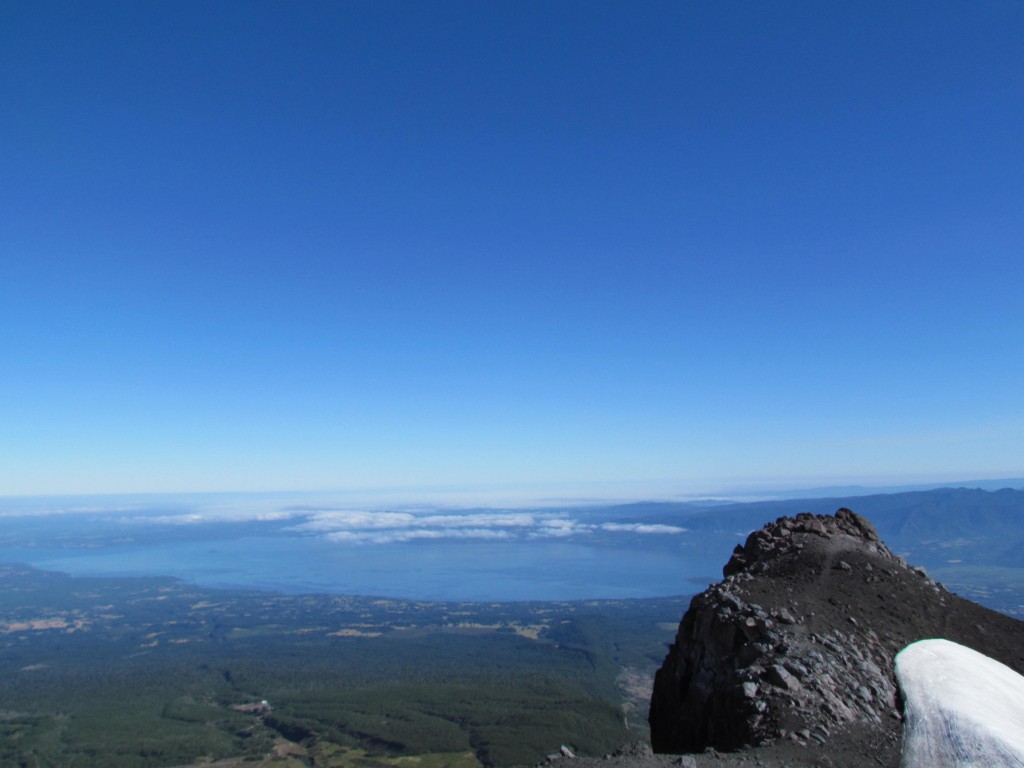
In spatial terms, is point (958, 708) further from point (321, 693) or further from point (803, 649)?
point (321, 693)

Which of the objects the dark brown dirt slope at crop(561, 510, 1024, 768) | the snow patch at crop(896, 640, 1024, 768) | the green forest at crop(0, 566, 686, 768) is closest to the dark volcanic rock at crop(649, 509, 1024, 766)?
the dark brown dirt slope at crop(561, 510, 1024, 768)

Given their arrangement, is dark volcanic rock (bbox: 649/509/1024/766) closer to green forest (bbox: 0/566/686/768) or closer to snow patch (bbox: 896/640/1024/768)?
snow patch (bbox: 896/640/1024/768)

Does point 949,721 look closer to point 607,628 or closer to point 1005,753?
point 1005,753

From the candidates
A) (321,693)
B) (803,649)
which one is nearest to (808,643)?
(803,649)

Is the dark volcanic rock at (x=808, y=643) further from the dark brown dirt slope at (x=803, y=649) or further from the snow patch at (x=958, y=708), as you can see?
the snow patch at (x=958, y=708)

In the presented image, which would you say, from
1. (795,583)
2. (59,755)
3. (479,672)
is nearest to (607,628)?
(479,672)

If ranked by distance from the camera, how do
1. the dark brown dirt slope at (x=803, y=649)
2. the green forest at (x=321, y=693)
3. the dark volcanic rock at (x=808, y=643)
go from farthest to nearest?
the green forest at (x=321, y=693) → the dark volcanic rock at (x=808, y=643) → the dark brown dirt slope at (x=803, y=649)

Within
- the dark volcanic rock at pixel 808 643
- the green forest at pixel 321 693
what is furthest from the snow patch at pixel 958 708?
the green forest at pixel 321 693

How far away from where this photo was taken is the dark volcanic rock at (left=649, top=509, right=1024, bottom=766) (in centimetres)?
1705

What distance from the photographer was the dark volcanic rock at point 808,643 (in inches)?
671

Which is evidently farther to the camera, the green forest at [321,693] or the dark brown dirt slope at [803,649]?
the green forest at [321,693]

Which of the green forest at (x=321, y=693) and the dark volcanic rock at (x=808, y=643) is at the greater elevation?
the dark volcanic rock at (x=808, y=643)

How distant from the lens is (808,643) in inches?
778

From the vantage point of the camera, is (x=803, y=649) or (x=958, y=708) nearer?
(x=958, y=708)
